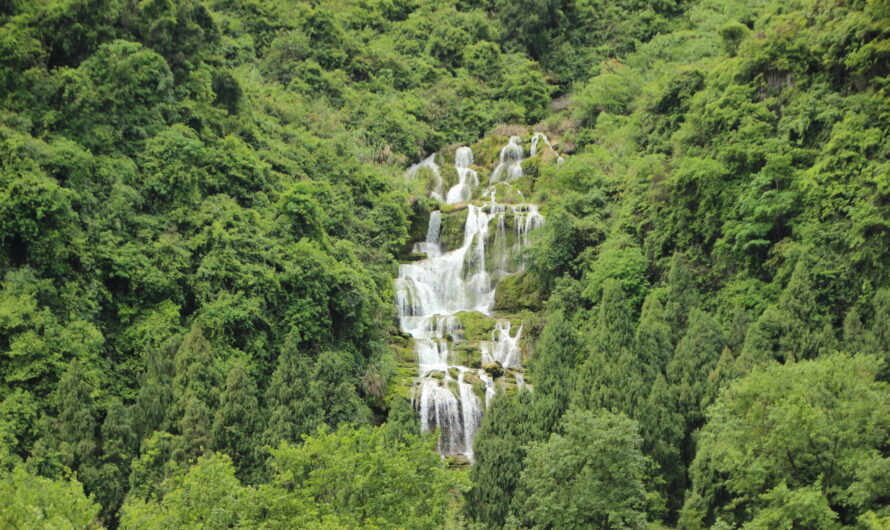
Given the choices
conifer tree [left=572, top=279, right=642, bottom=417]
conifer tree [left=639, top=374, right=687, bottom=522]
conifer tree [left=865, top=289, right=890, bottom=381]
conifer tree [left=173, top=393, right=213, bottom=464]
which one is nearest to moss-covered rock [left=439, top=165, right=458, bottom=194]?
conifer tree [left=572, top=279, right=642, bottom=417]

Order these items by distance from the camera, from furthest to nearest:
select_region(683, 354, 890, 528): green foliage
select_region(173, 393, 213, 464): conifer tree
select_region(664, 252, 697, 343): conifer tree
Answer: select_region(664, 252, 697, 343): conifer tree < select_region(173, 393, 213, 464): conifer tree < select_region(683, 354, 890, 528): green foliage

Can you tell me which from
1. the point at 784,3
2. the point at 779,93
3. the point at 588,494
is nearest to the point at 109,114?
the point at 588,494

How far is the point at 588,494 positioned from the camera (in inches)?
766

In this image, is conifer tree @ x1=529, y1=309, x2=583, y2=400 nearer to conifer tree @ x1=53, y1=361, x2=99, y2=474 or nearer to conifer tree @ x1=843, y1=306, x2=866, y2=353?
conifer tree @ x1=843, y1=306, x2=866, y2=353

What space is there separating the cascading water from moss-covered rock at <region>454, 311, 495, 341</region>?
34cm

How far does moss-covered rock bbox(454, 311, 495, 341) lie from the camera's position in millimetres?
38094

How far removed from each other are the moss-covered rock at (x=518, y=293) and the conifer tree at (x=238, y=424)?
19.9 m

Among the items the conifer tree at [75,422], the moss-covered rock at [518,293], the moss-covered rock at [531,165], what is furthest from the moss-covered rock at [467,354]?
the moss-covered rock at [531,165]

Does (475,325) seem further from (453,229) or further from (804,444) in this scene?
(804,444)

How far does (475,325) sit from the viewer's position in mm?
38719

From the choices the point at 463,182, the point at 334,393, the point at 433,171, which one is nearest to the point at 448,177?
the point at 463,182

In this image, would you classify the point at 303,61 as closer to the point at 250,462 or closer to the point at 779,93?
the point at 779,93

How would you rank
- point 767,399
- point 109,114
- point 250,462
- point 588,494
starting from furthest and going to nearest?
point 109,114
point 250,462
point 767,399
point 588,494

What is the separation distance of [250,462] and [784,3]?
35.5 m
